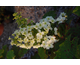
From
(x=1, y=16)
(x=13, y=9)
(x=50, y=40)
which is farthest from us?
(x=13, y=9)

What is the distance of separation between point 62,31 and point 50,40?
0.27m

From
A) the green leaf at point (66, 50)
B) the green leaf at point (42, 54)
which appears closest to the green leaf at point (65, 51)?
the green leaf at point (66, 50)

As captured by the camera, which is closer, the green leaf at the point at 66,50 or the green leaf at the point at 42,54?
the green leaf at the point at 66,50

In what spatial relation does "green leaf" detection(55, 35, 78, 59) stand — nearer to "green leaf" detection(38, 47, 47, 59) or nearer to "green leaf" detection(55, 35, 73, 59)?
"green leaf" detection(55, 35, 73, 59)

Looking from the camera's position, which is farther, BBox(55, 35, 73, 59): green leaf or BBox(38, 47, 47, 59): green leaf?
BBox(38, 47, 47, 59): green leaf

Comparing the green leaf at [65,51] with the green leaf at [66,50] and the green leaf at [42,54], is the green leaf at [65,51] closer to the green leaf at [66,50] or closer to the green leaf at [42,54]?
the green leaf at [66,50]

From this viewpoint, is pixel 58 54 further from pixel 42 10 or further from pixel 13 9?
pixel 13 9

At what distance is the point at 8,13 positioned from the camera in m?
2.05

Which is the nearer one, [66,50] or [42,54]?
[66,50]

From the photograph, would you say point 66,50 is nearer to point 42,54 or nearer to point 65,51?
point 65,51

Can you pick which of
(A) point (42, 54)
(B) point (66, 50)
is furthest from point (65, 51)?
(A) point (42, 54)

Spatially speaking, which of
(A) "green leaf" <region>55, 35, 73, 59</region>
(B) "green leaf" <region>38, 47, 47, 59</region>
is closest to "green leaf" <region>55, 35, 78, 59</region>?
(A) "green leaf" <region>55, 35, 73, 59</region>

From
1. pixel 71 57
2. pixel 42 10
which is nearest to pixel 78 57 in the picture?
pixel 71 57

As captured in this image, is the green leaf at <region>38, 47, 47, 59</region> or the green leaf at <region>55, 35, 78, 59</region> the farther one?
the green leaf at <region>38, 47, 47, 59</region>
